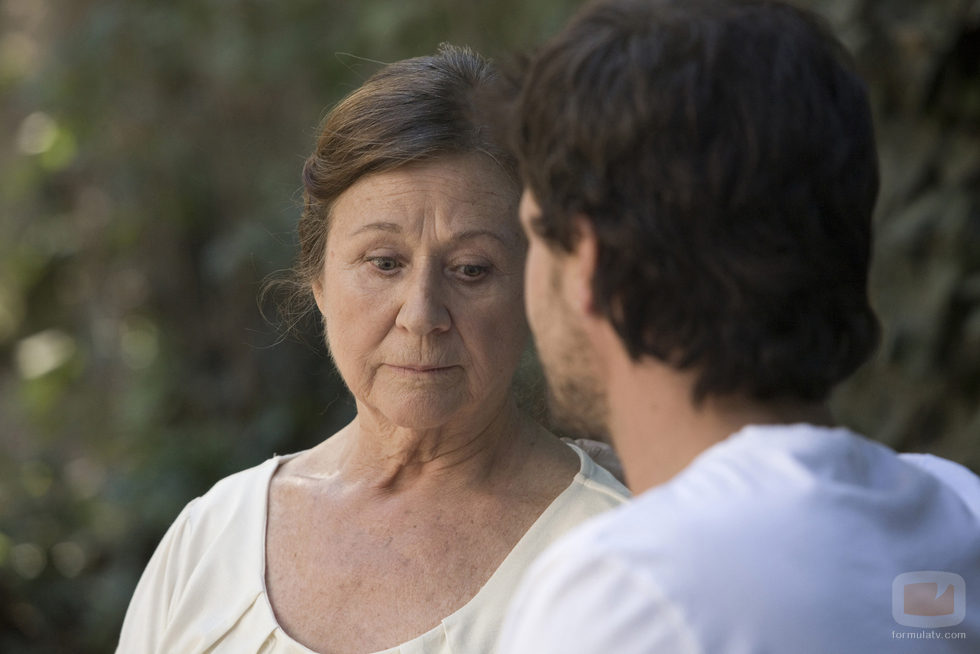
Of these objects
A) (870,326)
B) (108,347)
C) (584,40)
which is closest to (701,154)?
(584,40)

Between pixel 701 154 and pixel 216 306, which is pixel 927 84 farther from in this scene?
pixel 216 306

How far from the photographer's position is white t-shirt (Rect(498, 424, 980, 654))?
105 centimetres

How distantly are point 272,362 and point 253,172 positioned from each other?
103 centimetres

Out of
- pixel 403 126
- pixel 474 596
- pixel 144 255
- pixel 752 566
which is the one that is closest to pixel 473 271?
pixel 403 126

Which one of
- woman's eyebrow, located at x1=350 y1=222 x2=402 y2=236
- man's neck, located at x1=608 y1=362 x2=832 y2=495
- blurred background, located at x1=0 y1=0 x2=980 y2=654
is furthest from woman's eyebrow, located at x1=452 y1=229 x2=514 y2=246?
blurred background, located at x1=0 y1=0 x2=980 y2=654

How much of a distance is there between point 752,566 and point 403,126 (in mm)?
1258

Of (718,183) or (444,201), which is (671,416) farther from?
(444,201)

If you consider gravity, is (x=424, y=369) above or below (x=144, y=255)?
above

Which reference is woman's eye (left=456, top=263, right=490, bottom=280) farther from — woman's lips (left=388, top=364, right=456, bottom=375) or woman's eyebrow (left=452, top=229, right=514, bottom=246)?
woman's lips (left=388, top=364, right=456, bottom=375)

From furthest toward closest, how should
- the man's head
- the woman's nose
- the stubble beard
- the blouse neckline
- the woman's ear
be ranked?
1. the woman's ear
2. the woman's nose
3. the blouse neckline
4. the stubble beard
5. the man's head

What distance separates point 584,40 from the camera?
1261 millimetres

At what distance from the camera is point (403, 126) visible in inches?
82.0

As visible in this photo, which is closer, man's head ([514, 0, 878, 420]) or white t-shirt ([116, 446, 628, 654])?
man's head ([514, 0, 878, 420])

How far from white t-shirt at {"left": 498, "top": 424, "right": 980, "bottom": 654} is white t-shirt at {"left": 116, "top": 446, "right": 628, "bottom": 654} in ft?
2.53
